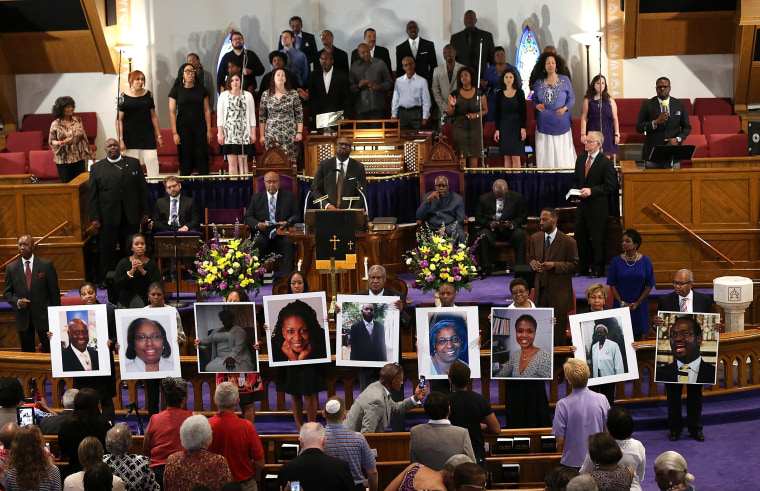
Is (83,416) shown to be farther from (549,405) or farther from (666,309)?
(666,309)

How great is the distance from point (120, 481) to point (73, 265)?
7208 mm

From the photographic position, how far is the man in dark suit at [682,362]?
8.86 m

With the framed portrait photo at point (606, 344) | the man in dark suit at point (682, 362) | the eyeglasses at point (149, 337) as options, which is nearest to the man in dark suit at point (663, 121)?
the man in dark suit at point (682, 362)

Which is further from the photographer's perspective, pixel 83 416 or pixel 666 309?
pixel 666 309

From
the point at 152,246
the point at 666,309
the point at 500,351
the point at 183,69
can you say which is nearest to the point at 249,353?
the point at 500,351

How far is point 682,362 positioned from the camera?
8.91 meters

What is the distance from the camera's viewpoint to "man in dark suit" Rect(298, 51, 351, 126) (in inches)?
637

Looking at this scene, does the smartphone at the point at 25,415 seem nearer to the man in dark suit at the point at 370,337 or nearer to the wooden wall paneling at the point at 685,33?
the man in dark suit at the point at 370,337

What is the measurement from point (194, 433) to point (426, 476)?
135 cm

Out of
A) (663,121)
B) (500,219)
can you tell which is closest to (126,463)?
(500,219)

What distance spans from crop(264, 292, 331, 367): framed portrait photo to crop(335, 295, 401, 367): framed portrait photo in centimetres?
14

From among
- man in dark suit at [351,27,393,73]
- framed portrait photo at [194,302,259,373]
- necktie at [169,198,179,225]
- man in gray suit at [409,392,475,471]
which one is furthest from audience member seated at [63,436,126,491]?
man in dark suit at [351,27,393,73]

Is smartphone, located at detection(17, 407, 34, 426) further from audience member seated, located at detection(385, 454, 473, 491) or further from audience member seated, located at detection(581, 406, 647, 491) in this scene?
audience member seated, located at detection(581, 406, 647, 491)

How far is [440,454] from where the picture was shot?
6605mm
